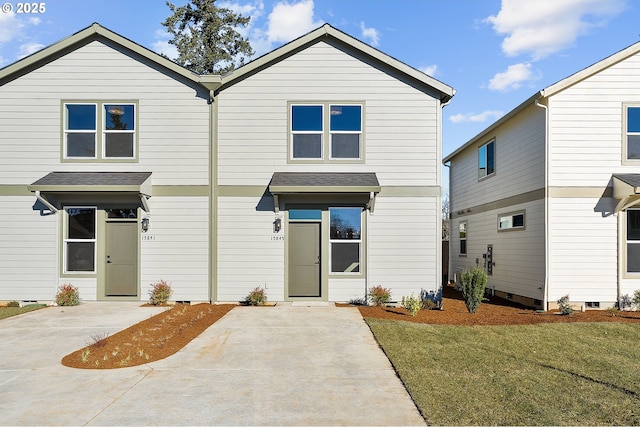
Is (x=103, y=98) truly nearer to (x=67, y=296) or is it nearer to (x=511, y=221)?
(x=67, y=296)

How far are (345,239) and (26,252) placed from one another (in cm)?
865

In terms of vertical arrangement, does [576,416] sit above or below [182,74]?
below

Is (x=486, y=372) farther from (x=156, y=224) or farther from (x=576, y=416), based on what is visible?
(x=156, y=224)

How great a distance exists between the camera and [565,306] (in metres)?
11.0

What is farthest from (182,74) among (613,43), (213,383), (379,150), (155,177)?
(613,43)

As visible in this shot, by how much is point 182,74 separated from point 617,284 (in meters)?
13.1

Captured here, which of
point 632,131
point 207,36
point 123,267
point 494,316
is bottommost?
point 494,316

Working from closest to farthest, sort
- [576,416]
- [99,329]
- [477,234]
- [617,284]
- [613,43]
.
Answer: [576,416] < [99,329] < [617,284] < [613,43] < [477,234]

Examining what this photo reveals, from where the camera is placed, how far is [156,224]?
38.8 feet

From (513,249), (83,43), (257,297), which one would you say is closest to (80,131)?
(83,43)

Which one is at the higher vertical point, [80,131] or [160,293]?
[80,131]

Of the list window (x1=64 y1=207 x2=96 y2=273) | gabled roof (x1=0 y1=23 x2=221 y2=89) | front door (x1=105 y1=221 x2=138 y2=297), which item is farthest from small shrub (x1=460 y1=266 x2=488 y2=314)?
window (x1=64 y1=207 x2=96 y2=273)

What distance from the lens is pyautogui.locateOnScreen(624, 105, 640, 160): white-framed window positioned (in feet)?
38.9

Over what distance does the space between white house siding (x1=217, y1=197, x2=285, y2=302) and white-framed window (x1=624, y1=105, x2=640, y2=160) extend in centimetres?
971
